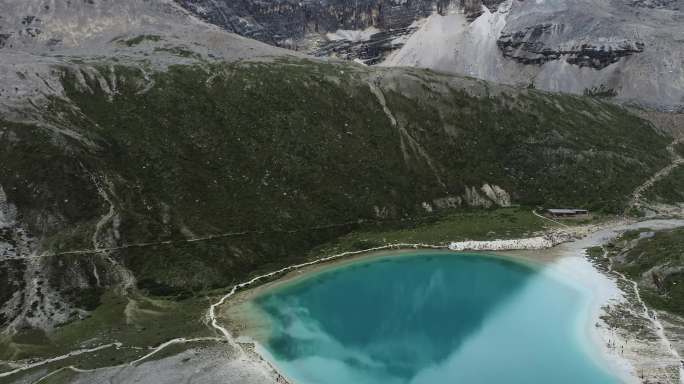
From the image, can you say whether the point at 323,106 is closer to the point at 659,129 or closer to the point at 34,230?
the point at 34,230

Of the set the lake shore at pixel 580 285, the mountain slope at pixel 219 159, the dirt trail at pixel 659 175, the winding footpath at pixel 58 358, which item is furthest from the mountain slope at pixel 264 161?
the winding footpath at pixel 58 358

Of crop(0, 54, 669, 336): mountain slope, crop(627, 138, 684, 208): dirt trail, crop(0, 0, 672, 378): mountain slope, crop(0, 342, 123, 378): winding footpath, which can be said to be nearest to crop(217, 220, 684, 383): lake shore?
crop(0, 0, 672, 378): mountain slope

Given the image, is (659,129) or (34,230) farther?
(659,129)

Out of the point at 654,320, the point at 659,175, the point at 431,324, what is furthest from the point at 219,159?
the point at 659,175

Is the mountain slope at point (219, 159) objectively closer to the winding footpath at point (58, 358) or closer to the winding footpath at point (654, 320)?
the winding footpath at point (58, 358)

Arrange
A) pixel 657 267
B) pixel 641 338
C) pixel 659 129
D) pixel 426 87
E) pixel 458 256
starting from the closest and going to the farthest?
pixel 641 338, pixel 657 267, pixel 458 256, pixel 426 87, pixel 659 129

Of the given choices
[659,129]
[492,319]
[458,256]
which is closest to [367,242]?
[458,256]
